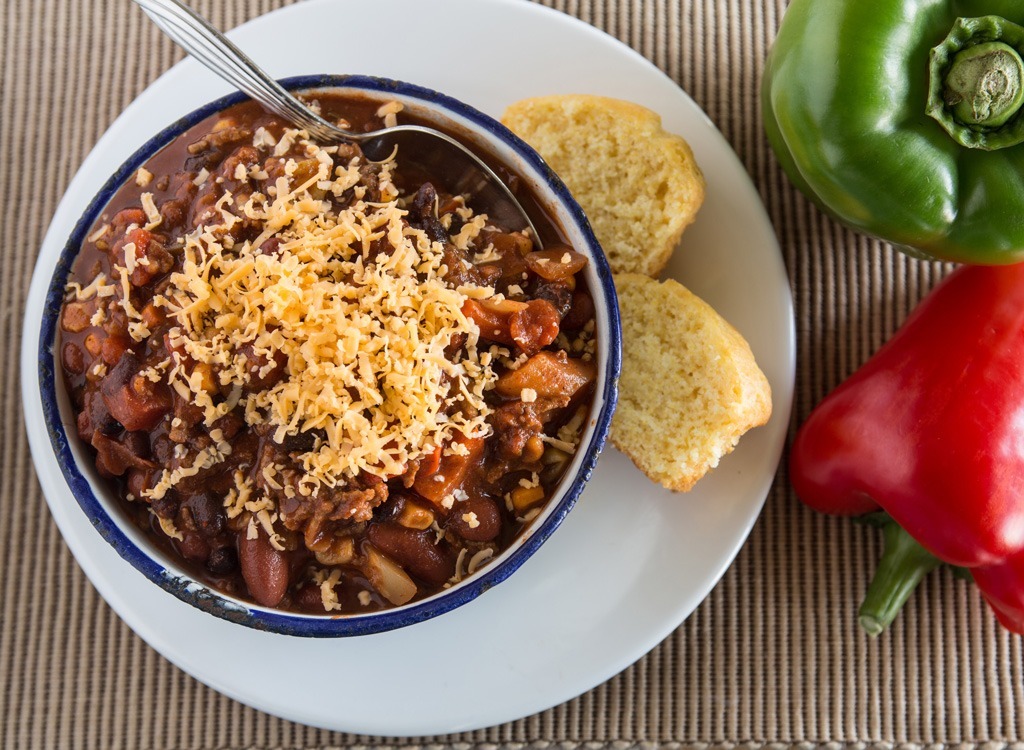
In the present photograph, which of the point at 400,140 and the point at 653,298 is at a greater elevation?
the point at 400,140

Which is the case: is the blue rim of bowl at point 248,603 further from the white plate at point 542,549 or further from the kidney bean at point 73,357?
the white plate at point 542,549

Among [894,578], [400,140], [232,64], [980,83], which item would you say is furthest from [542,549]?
[980,83]

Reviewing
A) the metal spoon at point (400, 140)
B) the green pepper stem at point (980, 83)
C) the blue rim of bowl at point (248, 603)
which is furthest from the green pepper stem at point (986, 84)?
the metal spoon at point (400, 140)

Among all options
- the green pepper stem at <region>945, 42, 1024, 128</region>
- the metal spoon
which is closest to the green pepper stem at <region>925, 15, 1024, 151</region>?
the green pepper stem at <region>945, 42, 1024, 128</region>

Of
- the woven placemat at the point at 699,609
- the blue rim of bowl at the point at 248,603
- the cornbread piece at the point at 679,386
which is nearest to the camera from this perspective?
the blue rim of bowl at the point at 248,603

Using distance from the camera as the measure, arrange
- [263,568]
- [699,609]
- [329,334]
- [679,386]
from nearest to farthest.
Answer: [329,334], [263,568], [679,386], [699,609]

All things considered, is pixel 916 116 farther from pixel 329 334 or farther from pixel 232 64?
pixel 232 64

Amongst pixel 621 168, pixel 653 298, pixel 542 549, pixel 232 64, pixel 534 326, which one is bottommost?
pixel 542 549
